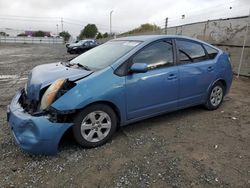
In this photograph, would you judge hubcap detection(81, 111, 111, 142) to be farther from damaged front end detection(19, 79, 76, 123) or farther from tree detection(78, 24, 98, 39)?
tree detection(78, 24, 98, 39)

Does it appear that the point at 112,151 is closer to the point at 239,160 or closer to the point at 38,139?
the point at 38,139

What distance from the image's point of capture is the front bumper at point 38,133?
131 inches

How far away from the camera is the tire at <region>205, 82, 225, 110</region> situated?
538 cm

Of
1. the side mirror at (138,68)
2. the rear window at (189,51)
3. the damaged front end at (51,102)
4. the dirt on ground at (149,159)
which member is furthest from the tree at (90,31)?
the damaged front end at (51,102)

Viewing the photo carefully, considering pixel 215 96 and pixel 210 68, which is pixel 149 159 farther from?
pixel 215 96

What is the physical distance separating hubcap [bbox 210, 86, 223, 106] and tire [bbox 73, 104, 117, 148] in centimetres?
238

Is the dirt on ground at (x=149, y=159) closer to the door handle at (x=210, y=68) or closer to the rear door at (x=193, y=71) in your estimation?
the rear door at (x=193, y=71)

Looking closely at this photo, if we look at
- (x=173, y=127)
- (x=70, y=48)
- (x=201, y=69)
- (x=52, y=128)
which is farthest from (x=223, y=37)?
(x=70, y=48)

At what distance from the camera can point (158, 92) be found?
4.36 m

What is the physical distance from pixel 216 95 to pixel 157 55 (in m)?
1.77

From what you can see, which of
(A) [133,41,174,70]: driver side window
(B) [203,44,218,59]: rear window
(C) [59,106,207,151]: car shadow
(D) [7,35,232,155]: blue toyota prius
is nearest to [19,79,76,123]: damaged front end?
(D) [7,35,232,155]: blue toyota prius

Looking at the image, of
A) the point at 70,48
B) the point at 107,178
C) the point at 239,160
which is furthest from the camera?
the point at 70,48

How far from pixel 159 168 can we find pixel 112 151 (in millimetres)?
732

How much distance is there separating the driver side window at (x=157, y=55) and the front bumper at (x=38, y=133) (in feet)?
5.13
